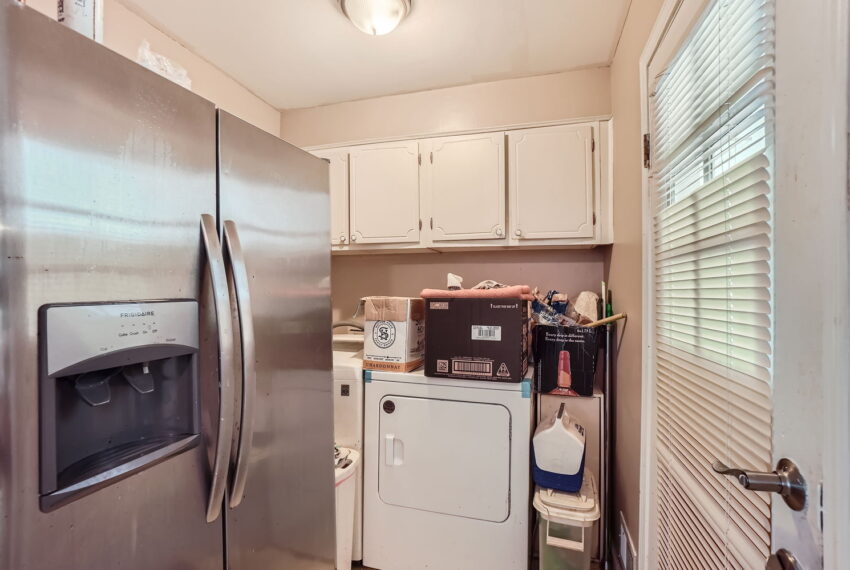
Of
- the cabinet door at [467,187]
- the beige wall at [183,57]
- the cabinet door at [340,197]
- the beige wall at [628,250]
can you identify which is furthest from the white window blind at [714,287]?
the beige wall at [183,57]

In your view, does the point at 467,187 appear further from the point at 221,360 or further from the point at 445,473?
the point at 221,360

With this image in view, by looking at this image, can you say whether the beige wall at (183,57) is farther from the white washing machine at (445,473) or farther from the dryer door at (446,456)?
the dryer door at (446,456)

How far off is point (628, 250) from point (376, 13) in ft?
4.91

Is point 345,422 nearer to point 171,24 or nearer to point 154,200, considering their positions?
point 154,200

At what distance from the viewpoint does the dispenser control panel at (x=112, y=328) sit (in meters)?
0.61

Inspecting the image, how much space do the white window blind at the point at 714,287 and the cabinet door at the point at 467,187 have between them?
39.1 inches

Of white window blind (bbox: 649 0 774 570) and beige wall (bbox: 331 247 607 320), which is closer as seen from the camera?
white window blind (bbox: 649 0 774 570)

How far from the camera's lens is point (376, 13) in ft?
5.41

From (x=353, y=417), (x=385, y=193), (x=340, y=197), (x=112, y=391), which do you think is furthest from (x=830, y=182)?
(x=340, y=197)

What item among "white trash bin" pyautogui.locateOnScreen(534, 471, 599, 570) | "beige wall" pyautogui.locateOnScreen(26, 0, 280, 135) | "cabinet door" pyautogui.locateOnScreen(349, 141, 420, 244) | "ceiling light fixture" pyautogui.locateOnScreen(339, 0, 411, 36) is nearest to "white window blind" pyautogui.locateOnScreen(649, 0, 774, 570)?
"white trash bin" pyautogui.locateOnScreen(534, 471, 599, 570)

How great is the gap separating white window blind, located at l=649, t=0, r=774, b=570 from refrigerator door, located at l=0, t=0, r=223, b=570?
1.11 meters

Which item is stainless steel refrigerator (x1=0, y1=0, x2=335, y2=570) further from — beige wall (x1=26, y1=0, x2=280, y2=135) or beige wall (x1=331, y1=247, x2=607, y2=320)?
beige wall (x1=331, y1=247, x2=607, y2=320)

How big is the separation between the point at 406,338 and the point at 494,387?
1.60 ft

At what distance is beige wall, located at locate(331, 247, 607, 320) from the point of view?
2346 millimetres
